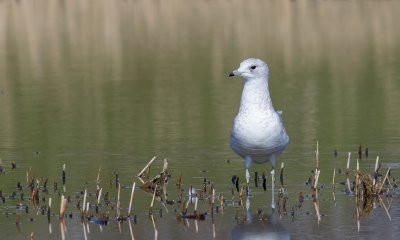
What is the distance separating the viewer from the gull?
11.6 meters

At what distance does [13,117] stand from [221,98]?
591 cm

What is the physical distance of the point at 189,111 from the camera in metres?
21.6

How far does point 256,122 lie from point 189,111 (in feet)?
33.1

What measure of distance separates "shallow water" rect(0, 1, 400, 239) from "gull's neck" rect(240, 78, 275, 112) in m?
1.35

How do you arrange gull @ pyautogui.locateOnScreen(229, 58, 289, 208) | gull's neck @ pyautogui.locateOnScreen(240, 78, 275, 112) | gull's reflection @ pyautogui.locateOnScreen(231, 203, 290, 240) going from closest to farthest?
gull's reflection @ pyautogui.locateOnScreen(231, 203, 290, 240) → gull @ pyautogui.locateOnScreen(229, 58, 289, 208) → gull's neck @ pyautogui.locateOnScreen(240, 78, 275, 112)

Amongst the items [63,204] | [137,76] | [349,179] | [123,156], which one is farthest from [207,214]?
[137,76]

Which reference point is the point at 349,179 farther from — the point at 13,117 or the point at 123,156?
the point at 13,117

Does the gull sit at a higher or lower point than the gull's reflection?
higher

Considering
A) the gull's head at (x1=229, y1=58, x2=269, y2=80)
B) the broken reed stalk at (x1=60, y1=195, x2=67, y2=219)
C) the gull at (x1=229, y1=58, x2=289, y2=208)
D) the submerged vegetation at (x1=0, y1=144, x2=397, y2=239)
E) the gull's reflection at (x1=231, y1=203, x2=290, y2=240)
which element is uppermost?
the gull's head at (x1=229, y1=58, x2=269, y2=80)

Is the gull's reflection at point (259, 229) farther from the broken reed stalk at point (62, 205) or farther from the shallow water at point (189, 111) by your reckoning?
the broken reed stalk at point (62, 205)

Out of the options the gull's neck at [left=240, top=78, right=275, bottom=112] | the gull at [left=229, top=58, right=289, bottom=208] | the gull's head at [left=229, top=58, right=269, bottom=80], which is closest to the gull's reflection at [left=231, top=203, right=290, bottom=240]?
the gull at [left=229, top=58, right=289, bottom=208]

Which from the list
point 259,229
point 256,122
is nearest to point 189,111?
point 256,122

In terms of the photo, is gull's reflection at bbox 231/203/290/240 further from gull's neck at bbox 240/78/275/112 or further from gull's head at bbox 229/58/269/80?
gull's head at bbox 229/58/269/80

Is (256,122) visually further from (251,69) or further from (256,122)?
(251,69)
